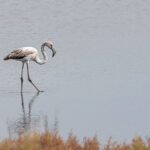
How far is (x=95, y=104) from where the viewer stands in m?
14.2

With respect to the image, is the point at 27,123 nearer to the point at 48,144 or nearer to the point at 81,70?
the point at 48,144

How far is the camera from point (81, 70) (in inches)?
691

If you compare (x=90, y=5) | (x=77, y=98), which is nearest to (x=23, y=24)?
(x=90, y=5)

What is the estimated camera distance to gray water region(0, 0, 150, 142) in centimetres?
1291

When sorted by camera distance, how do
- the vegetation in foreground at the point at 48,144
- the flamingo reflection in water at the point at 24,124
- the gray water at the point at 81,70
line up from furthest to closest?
the gray water at the point at 81,70
the flamingo reflection in water at the point at 24,124
the vegetation in foreground at the point at 48,144

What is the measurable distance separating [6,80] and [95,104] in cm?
344

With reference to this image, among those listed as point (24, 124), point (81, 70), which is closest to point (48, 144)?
point (24, 124)

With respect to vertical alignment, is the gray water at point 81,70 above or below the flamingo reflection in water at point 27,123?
above

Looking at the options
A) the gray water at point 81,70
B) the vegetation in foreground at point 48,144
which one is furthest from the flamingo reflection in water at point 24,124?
the vegetation in foreground at point 48,144

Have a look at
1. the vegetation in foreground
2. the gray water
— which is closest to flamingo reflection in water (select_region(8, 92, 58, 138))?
the gray water

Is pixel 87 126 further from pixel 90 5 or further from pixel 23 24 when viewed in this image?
pixel 90 5

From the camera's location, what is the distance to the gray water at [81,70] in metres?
12.9

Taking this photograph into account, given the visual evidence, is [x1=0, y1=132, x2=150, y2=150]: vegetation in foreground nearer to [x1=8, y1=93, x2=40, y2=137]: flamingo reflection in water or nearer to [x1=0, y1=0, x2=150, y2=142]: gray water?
[x1=0, y1=0, x2=150, y2=142]: gray water

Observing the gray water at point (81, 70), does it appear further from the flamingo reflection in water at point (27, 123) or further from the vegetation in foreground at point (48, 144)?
A: the vegetation in foreground at point (48, 144)
